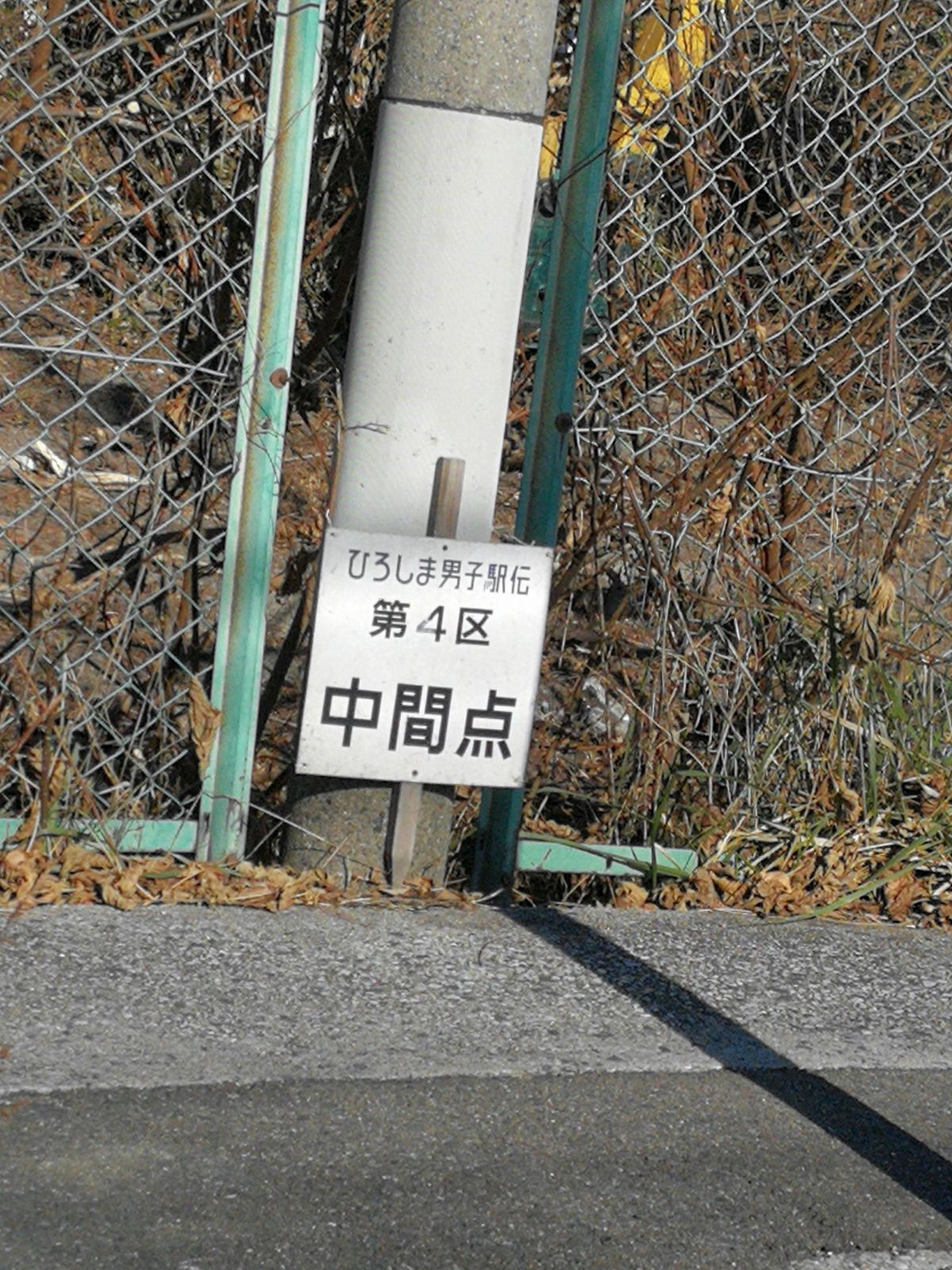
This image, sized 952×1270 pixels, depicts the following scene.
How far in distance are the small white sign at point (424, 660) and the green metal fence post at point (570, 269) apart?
199mm

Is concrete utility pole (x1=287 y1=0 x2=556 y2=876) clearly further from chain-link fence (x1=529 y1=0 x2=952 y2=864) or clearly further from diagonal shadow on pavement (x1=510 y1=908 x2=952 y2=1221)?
diagonal shadow on pavement (x1=510 y1=908 x2=952 y2=1221)

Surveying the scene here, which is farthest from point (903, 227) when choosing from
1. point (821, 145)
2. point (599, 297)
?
point (599, 297)

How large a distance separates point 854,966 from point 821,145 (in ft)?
6.31

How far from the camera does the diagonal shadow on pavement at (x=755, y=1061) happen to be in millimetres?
2887

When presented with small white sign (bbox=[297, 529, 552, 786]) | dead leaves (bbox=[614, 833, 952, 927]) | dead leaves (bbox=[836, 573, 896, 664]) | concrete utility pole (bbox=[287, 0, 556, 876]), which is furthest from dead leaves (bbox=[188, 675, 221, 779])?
dead leaves (bbox=[836, 573, 896, 664])

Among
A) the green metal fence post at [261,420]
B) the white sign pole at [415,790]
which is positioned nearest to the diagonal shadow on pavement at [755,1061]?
the white sign pole at [415,790]

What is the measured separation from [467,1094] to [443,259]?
1.55 metres

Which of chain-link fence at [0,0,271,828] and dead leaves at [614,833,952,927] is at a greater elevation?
chain-link fence at [0,0,271,828]

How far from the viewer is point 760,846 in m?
4.00

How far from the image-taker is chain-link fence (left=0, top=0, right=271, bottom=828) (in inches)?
136

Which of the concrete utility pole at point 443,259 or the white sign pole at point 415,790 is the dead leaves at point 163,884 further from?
the concrete utility pole at point 443,259

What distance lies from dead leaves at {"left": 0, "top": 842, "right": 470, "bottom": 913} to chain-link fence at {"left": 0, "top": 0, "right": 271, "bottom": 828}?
0.11 m

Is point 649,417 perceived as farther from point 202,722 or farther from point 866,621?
point 202,722

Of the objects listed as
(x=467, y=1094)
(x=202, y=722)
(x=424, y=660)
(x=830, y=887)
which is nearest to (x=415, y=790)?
(x=424, y=660)
